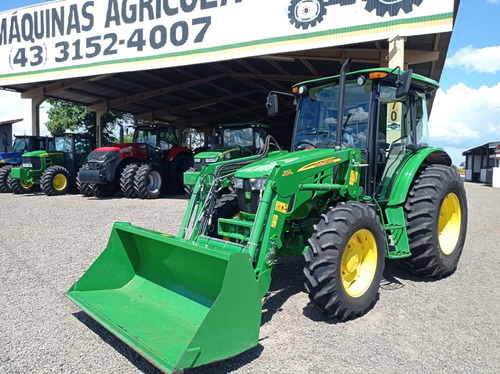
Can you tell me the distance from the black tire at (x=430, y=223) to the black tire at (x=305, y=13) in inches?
236

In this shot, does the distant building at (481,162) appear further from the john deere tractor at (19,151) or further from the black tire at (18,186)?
the black tire at (18,186)

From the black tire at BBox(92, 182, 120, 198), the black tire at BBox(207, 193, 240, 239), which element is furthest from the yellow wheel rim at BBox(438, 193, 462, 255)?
the black tire at BBox(92, 182, 120, 198)

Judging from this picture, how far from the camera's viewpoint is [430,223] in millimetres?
4434

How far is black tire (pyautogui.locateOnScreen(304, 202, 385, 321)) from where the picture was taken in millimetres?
3341

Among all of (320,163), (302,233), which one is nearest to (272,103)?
(320,163)

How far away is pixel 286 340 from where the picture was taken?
3.22 metres

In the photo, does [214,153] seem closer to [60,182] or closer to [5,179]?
[60,182]

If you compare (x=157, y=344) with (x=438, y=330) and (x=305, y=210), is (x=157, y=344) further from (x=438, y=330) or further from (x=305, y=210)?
(x=438, y=330)

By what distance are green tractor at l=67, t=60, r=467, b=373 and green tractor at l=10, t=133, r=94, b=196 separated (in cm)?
1234

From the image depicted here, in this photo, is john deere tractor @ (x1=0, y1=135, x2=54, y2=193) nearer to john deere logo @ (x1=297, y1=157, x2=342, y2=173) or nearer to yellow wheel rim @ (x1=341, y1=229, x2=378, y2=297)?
john deere logo @ (x1=297, y1=157, x2=342, y2=173)

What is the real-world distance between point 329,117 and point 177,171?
10.4 metres

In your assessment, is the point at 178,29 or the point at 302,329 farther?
the point at 178,29

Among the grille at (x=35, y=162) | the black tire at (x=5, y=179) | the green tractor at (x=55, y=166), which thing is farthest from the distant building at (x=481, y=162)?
the black tire at (x=5, y=179)

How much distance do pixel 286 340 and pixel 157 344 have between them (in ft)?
3.46
